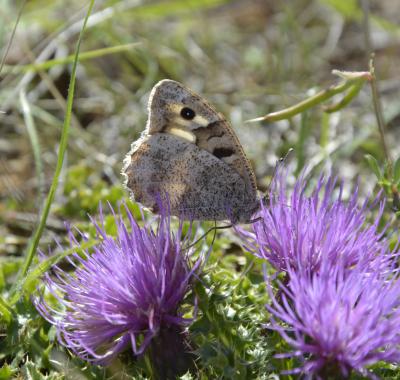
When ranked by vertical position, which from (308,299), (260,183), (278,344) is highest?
(308,299)

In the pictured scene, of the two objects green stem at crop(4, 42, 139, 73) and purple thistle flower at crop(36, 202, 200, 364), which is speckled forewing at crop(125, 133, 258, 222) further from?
green stem at crop(4, 42, 139, 73)

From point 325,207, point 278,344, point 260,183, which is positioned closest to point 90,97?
point 260,183

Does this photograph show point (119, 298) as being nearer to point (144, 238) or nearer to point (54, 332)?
point (144, 238)

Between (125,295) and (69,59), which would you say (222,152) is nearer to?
(125,295)

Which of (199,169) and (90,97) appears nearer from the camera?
(199,169)

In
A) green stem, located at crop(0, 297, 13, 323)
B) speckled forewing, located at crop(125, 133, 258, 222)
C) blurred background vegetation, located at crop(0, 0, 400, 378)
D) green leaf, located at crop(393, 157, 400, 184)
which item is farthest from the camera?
blurred background vegetation, located at crop(0, 0, 400, 378)

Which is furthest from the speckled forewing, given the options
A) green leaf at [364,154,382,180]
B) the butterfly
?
green leaf at [364,154,382,180]
